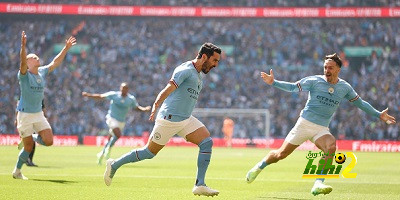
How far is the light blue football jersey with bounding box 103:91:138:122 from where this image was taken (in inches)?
945

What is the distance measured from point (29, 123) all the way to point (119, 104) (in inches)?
371

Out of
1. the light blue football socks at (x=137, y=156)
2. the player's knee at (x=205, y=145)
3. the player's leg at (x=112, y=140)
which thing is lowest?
the player's leg at (x=112, y=140)

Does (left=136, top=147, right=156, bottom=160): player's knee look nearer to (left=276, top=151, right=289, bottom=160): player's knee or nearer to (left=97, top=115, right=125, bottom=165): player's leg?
(left=276, top=151, right=289, bottom=160): player's knee

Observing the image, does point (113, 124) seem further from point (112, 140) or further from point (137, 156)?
point (137, 156)

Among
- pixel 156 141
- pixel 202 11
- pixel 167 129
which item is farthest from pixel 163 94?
pixel 202 11

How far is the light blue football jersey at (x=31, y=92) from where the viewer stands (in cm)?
1476

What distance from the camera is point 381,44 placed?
4878 centimetres

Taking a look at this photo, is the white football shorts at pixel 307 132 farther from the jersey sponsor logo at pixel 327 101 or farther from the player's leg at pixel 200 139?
the player's leg at pixel 200 139

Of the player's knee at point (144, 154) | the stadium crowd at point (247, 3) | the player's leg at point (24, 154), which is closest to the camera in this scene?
the player's knee at point (144, 154)

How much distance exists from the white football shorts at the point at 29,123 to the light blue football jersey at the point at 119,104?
8772 mm

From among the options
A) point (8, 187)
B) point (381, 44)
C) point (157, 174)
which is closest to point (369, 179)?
point (157, 174)

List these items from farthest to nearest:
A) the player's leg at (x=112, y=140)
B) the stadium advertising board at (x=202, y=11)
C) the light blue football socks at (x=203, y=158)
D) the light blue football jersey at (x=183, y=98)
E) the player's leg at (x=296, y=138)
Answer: the stadium advertising board at (x=202, y=11) < the player's leg at (x=112, y=140) < the player's leg at (x=296, y=138) < the light blue football socks at (x=203, y=158) < the light blue football jersey at (x=183, y=98)

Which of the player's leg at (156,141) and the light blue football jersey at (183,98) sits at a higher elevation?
the light blue football jersey at (183,98)

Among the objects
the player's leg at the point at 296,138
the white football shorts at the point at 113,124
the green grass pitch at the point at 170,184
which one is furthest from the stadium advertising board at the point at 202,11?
the player's leg at the point at 296,138
